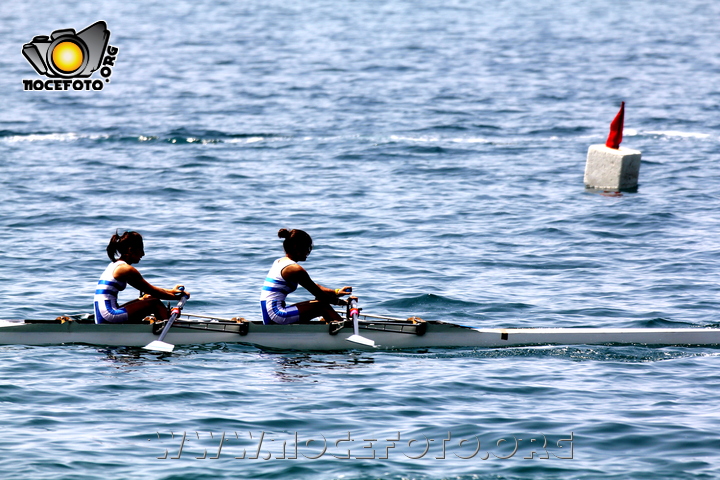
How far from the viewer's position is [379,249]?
21062mm

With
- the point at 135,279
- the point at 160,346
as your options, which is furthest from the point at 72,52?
the point at 160,346

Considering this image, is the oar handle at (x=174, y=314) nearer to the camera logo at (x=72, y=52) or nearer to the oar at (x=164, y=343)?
the oar at (x=164, y=343)

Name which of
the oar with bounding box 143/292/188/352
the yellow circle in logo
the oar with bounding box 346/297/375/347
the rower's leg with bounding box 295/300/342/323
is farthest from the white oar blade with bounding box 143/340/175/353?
the yellow circle in logo

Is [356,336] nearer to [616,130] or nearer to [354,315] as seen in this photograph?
[354,315]

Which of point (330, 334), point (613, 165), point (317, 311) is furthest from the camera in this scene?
point (613, 165)

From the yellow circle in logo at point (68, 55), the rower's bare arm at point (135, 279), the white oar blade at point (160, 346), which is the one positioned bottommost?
the white oar blade at point (160, 346)

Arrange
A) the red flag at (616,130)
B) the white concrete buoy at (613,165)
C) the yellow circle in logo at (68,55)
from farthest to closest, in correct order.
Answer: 1. the yellow circle in logo at (68,55)
2. the white concrete buoy at (613,165)
3. the red flag at (616,130)

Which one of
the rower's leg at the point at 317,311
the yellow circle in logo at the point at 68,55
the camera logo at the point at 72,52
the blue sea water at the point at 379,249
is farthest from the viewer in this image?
the yellow circle in logo at the point at 68,55

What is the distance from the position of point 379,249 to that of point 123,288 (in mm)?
7858

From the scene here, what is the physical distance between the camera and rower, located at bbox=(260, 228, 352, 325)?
1405cm

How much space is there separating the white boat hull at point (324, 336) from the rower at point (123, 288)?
0.63ft

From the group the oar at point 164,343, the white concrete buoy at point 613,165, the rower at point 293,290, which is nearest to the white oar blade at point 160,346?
the oar at point 164,343

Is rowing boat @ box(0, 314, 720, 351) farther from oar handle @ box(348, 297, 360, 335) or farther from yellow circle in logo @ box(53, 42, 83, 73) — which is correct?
yellow circle in logo @ box(53, 42, 83, 73)

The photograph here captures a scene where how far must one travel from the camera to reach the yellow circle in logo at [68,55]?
33.4 metres
